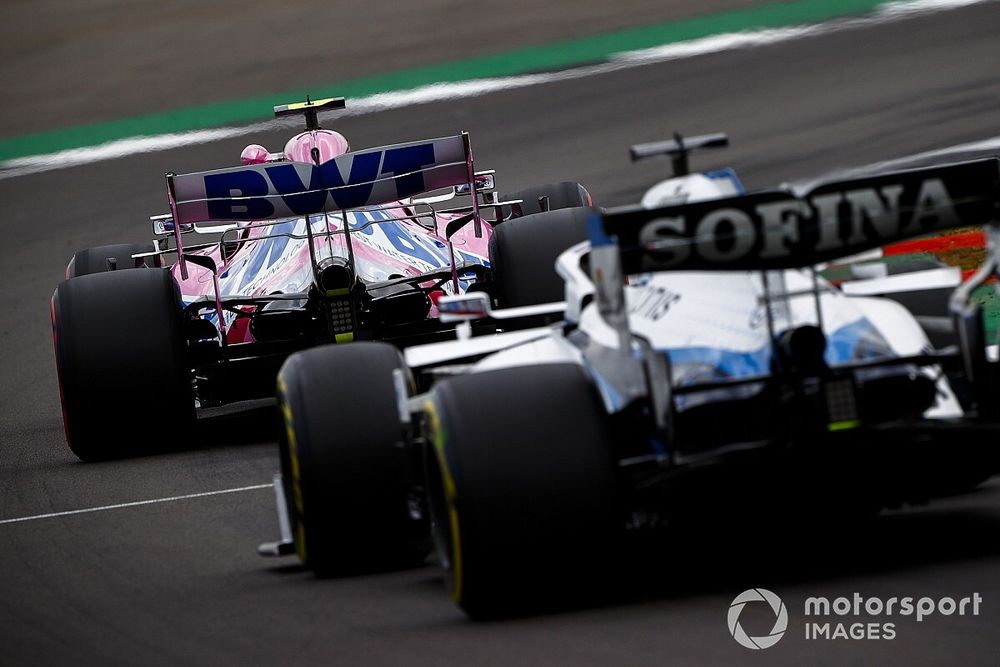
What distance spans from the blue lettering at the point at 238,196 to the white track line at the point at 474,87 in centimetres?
1440

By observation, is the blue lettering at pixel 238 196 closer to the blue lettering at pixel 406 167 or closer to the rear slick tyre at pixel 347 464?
the blue lettering at pixel 406 167

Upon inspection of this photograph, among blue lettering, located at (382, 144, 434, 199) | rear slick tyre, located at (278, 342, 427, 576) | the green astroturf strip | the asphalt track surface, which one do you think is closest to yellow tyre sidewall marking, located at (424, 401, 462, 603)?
the asphalt track surface

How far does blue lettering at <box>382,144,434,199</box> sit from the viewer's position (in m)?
10.7

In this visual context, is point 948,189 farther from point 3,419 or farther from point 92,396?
point 3,419

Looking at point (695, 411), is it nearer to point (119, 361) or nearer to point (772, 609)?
point (772, 609)

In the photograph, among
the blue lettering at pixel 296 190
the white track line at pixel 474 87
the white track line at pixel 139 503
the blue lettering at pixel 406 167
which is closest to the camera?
the white track line at pixel 139 503

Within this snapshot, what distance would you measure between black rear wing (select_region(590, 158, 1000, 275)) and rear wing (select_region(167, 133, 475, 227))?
15.5 feet

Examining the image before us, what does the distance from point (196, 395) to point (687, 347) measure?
5.80m

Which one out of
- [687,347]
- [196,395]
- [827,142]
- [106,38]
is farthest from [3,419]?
[106,38]

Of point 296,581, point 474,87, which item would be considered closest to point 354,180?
point 296,581

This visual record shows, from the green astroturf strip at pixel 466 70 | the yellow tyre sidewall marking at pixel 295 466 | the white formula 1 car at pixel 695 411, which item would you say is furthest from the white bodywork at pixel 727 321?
the green astroturf strip at pixel 466 70

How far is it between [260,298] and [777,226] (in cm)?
553

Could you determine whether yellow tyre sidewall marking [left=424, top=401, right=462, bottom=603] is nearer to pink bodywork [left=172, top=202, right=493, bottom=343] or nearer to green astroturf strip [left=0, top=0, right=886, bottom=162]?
pink bodywork [left=172, top=202, right=493, bottom=343]

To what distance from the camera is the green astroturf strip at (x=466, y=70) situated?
26.2 m
